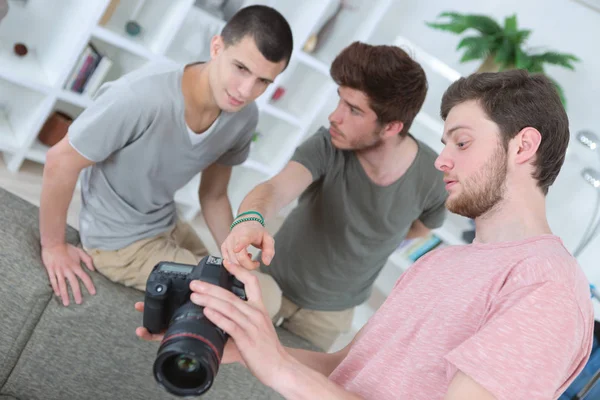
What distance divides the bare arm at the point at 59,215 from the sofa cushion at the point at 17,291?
3 cm

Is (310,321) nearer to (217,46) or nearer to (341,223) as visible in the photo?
(341,223)

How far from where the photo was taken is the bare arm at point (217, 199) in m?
1.86

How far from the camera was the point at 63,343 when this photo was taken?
141 centimetres

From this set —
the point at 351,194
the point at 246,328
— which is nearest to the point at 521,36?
the point at 351,194

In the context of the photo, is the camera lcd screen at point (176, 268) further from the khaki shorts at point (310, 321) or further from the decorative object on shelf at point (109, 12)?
the decorative object on shelf at point (109, 12)

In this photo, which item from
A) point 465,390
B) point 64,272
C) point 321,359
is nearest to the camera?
point 465,390

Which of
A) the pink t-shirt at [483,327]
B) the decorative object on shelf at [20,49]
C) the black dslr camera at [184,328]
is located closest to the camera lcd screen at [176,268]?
the black dslr camera at [184,328]

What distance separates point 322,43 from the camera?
3.31 m

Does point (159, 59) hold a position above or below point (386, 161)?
below

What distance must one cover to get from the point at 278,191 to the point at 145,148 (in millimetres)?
378

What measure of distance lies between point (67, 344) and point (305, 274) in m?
0.75

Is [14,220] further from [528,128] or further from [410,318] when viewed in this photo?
[528,128]

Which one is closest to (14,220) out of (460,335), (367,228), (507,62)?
(367,228)

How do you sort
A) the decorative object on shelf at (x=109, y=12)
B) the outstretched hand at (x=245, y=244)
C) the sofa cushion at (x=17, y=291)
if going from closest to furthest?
Result: 1. the outstretched hand at (x=245, y=244)
2. the sofa cushion at (x=17, y=291)
3. the decorative object on shelf at (x=109, y=12)
